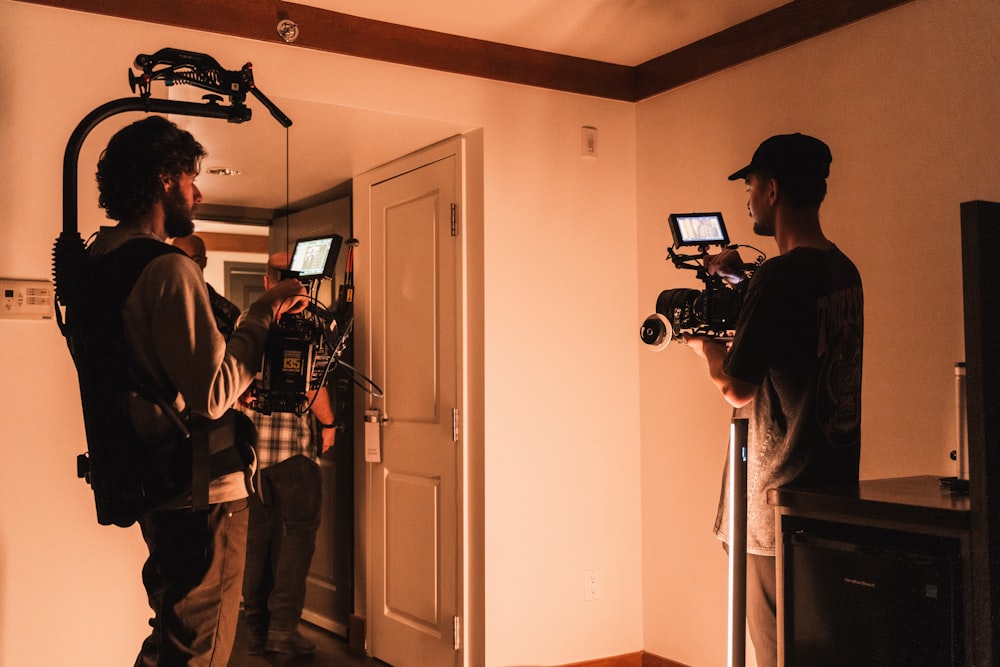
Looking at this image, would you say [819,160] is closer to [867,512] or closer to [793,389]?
[793,389]

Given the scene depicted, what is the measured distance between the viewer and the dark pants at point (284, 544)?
12.9ft

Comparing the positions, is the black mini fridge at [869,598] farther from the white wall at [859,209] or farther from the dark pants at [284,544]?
the dark pants at [284,544]

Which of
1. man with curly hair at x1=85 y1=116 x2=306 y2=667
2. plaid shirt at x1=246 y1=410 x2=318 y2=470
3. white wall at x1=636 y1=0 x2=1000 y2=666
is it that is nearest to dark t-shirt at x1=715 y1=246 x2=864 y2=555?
white wall at x1=636 y1=0 x2=1000 y2=666

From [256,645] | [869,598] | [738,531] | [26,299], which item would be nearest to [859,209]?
[738,531]

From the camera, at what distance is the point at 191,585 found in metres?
1.76

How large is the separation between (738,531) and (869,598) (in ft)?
0.99

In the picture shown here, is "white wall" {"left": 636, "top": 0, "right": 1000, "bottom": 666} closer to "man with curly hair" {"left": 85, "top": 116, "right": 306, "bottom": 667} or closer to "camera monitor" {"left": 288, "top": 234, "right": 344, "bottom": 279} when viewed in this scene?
"camera monitor" {"left": 288, "top": 234, "right": 344, "bottom": 279}

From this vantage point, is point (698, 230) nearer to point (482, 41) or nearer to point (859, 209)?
point (859, 209)

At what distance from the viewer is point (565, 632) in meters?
3.31

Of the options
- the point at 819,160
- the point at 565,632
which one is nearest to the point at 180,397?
the point at 819,160

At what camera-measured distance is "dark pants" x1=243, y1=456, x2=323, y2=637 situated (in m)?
3.94

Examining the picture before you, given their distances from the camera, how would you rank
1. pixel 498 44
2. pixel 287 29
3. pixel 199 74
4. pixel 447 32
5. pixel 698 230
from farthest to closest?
1. pixel 498 44
2. pixel 447 32
3. pixel 287 29
4. pixel 698 230
5. pixel 199 74

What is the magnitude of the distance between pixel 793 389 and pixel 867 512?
349 millimetres

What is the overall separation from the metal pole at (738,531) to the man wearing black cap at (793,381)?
0.19 feet
